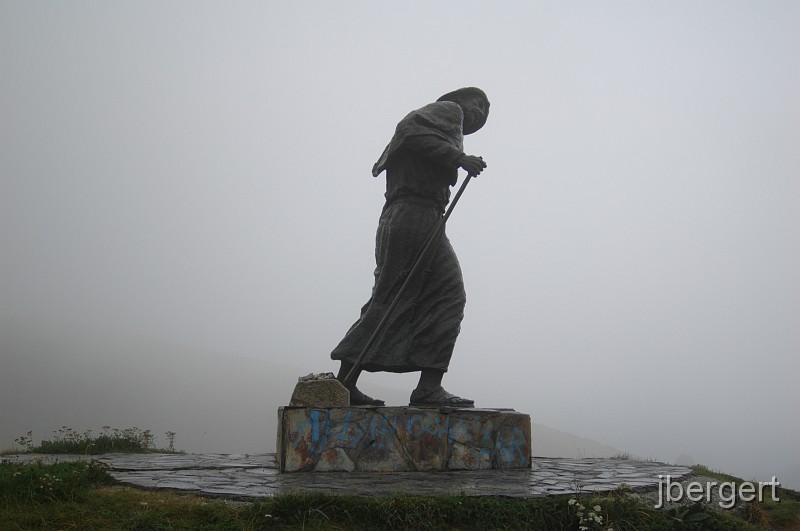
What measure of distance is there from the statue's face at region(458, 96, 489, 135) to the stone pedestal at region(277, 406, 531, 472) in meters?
3.42

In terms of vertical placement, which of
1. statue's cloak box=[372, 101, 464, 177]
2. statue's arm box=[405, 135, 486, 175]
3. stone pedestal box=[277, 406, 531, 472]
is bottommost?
stone pedestal box=[277, 406, 531, 472]

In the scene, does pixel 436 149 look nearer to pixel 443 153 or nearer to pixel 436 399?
pixel 443 153

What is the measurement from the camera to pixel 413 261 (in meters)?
6.35

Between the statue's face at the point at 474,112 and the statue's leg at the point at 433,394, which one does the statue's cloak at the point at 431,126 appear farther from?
the statue's leg at the point at 433,394

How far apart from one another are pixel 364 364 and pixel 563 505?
9.14 feet

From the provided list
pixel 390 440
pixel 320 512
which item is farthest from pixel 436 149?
pixel 320 512

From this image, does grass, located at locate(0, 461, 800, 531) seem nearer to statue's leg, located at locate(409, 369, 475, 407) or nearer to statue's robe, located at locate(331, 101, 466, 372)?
statue's leg, located at locate(409, 369, 475, 407)

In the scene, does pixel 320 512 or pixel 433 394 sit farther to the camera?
pixel 433 394

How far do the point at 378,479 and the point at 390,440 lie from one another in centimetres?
62

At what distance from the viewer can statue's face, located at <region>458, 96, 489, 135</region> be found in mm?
7180

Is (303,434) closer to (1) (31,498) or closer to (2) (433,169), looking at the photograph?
(1) (31,498)

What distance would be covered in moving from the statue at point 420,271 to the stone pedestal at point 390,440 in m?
0.46
